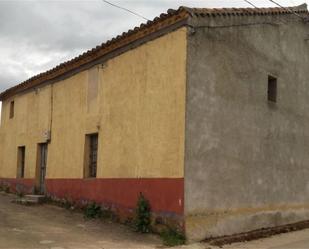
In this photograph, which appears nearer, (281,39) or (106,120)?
(106,120)

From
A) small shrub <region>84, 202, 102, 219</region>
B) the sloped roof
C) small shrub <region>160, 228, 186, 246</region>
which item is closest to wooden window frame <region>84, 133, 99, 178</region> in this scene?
small shrub <region>84, 202, 102, 219</region>

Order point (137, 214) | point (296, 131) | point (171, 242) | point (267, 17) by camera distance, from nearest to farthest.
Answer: point (171, 242), point (137, 214), point (267, 17), point (296, 131)

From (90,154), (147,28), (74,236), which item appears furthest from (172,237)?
(147,28)

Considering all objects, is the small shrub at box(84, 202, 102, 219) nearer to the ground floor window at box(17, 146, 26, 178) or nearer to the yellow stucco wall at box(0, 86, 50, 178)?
the yellow stucco wall at box(0, 86, 50, 178)

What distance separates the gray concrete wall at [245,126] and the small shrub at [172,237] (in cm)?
24

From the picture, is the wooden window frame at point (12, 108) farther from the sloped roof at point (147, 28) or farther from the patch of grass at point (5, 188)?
the patch of grass at point (5, 188)

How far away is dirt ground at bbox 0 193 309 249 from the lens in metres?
11.3

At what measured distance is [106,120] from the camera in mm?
15297

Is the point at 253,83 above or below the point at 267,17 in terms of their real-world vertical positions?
below

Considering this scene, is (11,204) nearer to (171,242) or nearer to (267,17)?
(171,242)

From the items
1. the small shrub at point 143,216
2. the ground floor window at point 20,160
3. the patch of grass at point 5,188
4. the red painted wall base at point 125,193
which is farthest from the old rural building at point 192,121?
the patch of grass at point 5,188

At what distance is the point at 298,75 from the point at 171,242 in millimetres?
8074

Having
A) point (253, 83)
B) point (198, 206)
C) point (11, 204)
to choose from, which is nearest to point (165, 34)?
point (253, 83)

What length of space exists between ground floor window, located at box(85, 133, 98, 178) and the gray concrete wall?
14.9 ft
